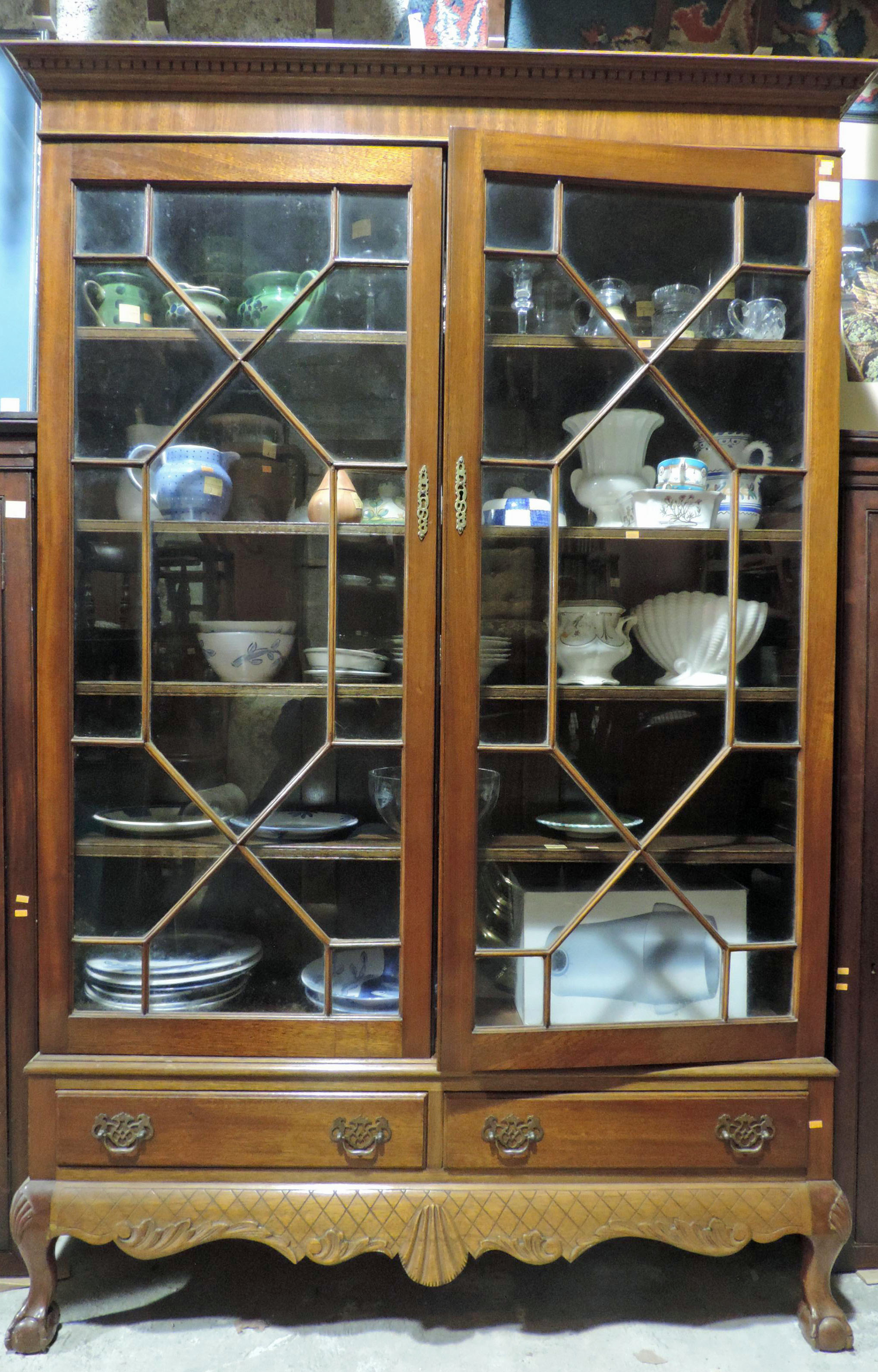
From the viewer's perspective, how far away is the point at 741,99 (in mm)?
953

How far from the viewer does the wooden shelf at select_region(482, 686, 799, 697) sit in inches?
38.4

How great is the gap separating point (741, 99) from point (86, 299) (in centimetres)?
81

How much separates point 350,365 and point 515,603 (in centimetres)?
35

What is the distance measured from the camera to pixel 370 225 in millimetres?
958

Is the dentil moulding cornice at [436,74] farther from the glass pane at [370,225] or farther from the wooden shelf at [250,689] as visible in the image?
the wooden shelf at [250,689]

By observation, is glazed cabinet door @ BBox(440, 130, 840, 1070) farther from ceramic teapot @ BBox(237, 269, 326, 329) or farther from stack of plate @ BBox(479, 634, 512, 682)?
ceramic teapot @ BBox(237, 269, 326, 329)

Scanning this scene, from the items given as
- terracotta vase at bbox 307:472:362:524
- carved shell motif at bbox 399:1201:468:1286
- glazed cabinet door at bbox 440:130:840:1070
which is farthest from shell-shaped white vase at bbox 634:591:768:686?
carved shell motif at bbox 399:1201:468:1286

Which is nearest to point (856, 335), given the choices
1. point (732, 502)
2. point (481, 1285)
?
point (732, 502)

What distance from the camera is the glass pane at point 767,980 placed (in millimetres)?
1009

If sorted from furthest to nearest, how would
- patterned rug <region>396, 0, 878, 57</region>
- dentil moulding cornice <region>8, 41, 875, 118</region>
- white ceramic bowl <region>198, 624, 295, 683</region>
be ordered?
patterned rug <region>396, 0, 878, 57</region>
white ceramic bowl <region>198, 624, 295, 683</region>
dentil moulding cornice <region>8, 41, 875, 118</region>

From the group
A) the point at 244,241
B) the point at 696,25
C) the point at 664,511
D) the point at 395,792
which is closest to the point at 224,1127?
the point at 395,792

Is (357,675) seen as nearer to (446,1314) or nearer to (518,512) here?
(518,512)

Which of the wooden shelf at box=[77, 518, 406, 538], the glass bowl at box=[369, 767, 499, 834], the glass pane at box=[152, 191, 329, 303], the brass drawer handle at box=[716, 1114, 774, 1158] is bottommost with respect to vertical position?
the brass drawer handle at box=[716, 1114, 774, 1158]

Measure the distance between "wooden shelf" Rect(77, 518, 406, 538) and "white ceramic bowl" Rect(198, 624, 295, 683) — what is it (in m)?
0.12
